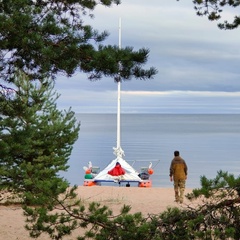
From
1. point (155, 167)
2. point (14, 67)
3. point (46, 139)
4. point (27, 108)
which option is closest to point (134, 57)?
point (14, 67)

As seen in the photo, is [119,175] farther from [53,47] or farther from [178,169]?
[53,47]

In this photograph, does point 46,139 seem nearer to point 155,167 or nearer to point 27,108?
point 27,108

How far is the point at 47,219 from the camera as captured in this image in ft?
24.2

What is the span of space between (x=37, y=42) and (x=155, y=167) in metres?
47.9

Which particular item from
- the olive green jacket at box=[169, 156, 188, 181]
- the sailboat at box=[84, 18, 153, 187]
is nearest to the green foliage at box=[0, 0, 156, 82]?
the olive green jacket at box=[169, 156, 188, 181]

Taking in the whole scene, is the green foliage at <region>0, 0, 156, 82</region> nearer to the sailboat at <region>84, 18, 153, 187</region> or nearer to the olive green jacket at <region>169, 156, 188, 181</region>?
the olive green jacket at <region>169, 156, 188, 181</region>

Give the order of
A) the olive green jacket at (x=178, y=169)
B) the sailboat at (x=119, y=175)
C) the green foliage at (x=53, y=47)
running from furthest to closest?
the sailboat at (x=119, y=175)
the olive green jacket at (x=178, y=169)
the green foliage at (x=53, y=47)

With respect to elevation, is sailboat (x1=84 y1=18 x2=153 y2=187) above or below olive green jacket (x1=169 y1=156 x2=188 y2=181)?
above

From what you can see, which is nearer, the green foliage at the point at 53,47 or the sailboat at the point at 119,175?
the green foliage at the point at 53,47

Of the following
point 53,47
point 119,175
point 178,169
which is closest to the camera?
point 53,47

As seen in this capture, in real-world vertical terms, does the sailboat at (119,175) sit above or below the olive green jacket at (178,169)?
above

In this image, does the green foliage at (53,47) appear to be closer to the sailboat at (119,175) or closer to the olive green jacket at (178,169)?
the olive green jacket at (178,169)

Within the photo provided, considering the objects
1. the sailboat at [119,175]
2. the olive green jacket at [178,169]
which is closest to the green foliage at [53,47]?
the olive green jacket at [178,169]

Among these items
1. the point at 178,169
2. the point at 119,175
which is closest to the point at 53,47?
the point at 178,169
